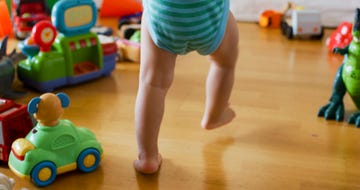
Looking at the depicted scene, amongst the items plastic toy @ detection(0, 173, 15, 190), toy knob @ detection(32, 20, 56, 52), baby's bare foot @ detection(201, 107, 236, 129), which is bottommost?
baby's bare foot @ detection(201, 107, 236, 129)

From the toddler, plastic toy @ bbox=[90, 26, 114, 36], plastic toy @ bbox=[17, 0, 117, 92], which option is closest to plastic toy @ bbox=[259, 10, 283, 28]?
plastic toy @ bbox=[90, 26, 114, 36]

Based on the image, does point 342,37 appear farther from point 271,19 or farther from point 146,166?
point 146,166

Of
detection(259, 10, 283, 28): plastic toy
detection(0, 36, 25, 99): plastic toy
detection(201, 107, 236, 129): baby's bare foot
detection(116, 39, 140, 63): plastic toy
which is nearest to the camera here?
detection(201, 107, 236, 129): baby's bare foot

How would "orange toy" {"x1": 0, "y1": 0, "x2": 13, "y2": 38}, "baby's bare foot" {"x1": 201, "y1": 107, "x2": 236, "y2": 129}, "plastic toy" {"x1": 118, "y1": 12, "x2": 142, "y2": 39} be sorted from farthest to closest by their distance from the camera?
"orange toy" {"x1": 0, "y1": 0, "x2": 13, "y2": 38} < "plastic toy" {"x1": 118, "y1": 12, "x2": 142, "y2": 39} < "baby's bare foot" {"x1": 201, "y1": 107, "x2": 236, "y2": 129}

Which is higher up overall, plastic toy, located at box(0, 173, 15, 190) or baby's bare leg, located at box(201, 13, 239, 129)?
baby's bare leg, located at box(201, 13, 239, 129)

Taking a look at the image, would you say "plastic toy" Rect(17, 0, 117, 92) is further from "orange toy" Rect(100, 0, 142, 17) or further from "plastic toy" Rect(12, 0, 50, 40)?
"orange toy" Rect(100, 0, 142, 17)

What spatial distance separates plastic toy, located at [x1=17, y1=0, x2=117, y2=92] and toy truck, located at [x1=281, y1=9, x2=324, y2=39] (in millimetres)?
774

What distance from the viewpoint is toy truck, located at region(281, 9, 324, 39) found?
1.99 m

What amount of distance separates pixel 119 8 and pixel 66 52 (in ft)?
2.46

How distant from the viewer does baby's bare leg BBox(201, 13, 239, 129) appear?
1.06 m

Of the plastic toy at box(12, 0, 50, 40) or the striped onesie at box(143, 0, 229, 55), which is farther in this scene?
the plastic toy at box(12, 0, 50, 40)

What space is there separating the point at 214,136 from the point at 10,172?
0.47 metres

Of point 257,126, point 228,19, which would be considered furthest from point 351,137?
point 228,19

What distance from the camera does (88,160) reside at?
1061 millimetres
